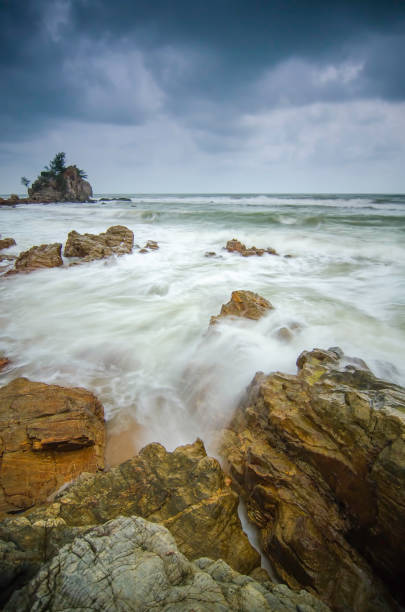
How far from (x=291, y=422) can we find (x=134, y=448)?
2.06m

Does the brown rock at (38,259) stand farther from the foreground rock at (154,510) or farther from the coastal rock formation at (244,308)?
the foreground rock at (154,510)

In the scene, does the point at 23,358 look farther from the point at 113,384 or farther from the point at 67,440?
the point at 67,440

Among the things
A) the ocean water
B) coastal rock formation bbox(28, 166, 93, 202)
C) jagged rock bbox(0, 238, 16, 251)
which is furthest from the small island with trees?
the ocean water

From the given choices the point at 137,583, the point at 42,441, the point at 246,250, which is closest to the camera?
the point at 137,583

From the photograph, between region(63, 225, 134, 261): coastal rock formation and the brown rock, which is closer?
the brown rock

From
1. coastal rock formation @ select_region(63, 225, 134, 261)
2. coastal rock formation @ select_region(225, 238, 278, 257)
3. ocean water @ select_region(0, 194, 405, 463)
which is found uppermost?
coastal rock formation @ select_region(63, 225, 134, 261)

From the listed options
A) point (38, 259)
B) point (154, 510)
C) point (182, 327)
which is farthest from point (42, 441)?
point (38, 259)

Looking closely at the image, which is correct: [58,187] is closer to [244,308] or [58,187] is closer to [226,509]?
[244,308]

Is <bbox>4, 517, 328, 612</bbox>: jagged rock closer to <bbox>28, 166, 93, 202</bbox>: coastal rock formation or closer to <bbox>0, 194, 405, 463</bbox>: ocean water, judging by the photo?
<bbox>0, 194, 405, 463</bbox>: ocean water

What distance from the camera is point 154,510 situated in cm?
232

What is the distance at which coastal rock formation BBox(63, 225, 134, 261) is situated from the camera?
11.9 metres

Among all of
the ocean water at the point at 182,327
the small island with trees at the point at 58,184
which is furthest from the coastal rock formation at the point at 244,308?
the small island with trees at the point at 58,184

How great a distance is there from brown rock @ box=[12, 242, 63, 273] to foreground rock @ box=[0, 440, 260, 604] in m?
9.52

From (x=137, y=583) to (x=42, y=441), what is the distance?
2063mm
